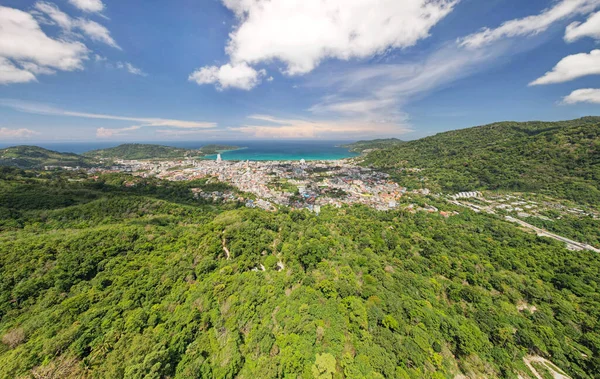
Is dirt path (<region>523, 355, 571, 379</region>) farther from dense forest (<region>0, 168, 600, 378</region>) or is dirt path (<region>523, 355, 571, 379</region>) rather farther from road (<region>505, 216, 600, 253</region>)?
road (<region>505, 216, 600, 253</region>)

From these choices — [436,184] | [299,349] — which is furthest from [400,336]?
[436,184]

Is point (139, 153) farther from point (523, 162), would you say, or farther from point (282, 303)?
point (523, 162)

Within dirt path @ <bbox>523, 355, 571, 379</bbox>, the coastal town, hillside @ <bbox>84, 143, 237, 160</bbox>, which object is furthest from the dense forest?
hillside @ <bbox>84, 143, 237, 160</bbox>

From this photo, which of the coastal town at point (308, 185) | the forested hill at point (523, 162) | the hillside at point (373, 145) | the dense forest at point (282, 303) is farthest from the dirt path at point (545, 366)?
the hillside at point (373, 145)

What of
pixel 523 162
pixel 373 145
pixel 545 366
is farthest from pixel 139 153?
pixel 523 162

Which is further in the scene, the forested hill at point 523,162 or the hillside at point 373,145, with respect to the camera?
the hillside at point 373,145

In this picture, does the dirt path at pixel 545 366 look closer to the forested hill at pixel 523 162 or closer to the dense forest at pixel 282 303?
the dense forest at pixel 282 303
